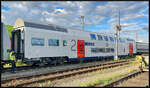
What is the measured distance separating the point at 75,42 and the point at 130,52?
1392cm

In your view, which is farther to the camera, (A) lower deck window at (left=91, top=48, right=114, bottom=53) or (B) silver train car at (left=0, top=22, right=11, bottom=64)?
(A) lower deck window at (left=91, top=48, right=114, bottom=53)

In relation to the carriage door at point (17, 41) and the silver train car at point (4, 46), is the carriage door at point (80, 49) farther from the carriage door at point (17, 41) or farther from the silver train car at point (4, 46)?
the silver train car at point (4, 46)

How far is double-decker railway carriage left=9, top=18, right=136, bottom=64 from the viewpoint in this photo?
1098 cm

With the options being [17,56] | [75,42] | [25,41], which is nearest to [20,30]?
[25,41]

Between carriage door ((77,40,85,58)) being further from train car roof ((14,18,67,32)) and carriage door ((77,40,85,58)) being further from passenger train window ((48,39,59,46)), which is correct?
passenger train window ((48,39,59,46))

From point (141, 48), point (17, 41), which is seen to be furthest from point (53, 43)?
point (141, 48)

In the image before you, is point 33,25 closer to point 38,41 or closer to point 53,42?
point 38,41

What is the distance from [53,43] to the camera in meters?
12.6

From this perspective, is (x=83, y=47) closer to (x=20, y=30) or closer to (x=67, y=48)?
(x=67, y=48)

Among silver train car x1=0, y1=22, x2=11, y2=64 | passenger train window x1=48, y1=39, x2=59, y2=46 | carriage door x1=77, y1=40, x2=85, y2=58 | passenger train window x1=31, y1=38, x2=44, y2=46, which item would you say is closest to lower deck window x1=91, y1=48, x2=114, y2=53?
carriage door x1=77, y1=40, x2=85, y2=58

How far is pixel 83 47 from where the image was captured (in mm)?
15477

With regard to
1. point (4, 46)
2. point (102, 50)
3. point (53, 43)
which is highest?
point (53, 43)

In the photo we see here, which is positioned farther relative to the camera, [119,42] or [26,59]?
[119,42]

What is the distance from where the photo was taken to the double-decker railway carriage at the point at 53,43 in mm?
10977
